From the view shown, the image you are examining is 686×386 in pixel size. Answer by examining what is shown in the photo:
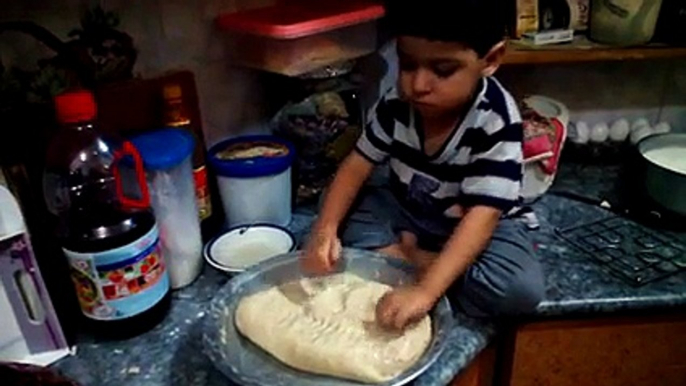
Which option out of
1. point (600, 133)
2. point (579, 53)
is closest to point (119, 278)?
point (579, 53)

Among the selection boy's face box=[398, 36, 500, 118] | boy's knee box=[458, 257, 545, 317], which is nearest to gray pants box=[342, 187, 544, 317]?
boy's knee box=[458, 257, 545, 317]

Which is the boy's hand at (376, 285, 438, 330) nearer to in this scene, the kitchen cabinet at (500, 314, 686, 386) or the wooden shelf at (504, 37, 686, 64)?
the kitchen cabinet at (500, 314, 686, 386)

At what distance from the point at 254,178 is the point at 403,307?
36cm

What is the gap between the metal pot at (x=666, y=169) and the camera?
104cm

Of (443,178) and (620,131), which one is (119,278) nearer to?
(443,178)

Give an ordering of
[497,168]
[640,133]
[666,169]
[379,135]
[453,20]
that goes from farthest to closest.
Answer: [640,133], [666,169], [379,135], [497,168], [453,20]

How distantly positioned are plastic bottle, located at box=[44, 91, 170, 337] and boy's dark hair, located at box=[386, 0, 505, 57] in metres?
0.38

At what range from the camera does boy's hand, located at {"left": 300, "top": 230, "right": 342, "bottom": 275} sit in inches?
34.5

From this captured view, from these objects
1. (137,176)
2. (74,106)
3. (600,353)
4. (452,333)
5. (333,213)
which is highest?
(74,106)

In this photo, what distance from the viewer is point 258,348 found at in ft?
2.61

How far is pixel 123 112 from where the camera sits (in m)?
0.98

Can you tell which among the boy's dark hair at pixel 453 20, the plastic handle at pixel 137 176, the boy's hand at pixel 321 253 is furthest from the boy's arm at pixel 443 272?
the plastic handle at pixel 137 176

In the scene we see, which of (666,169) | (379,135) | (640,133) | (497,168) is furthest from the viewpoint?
(640,133)

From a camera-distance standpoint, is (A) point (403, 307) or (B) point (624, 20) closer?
(A) point (403, 307)
